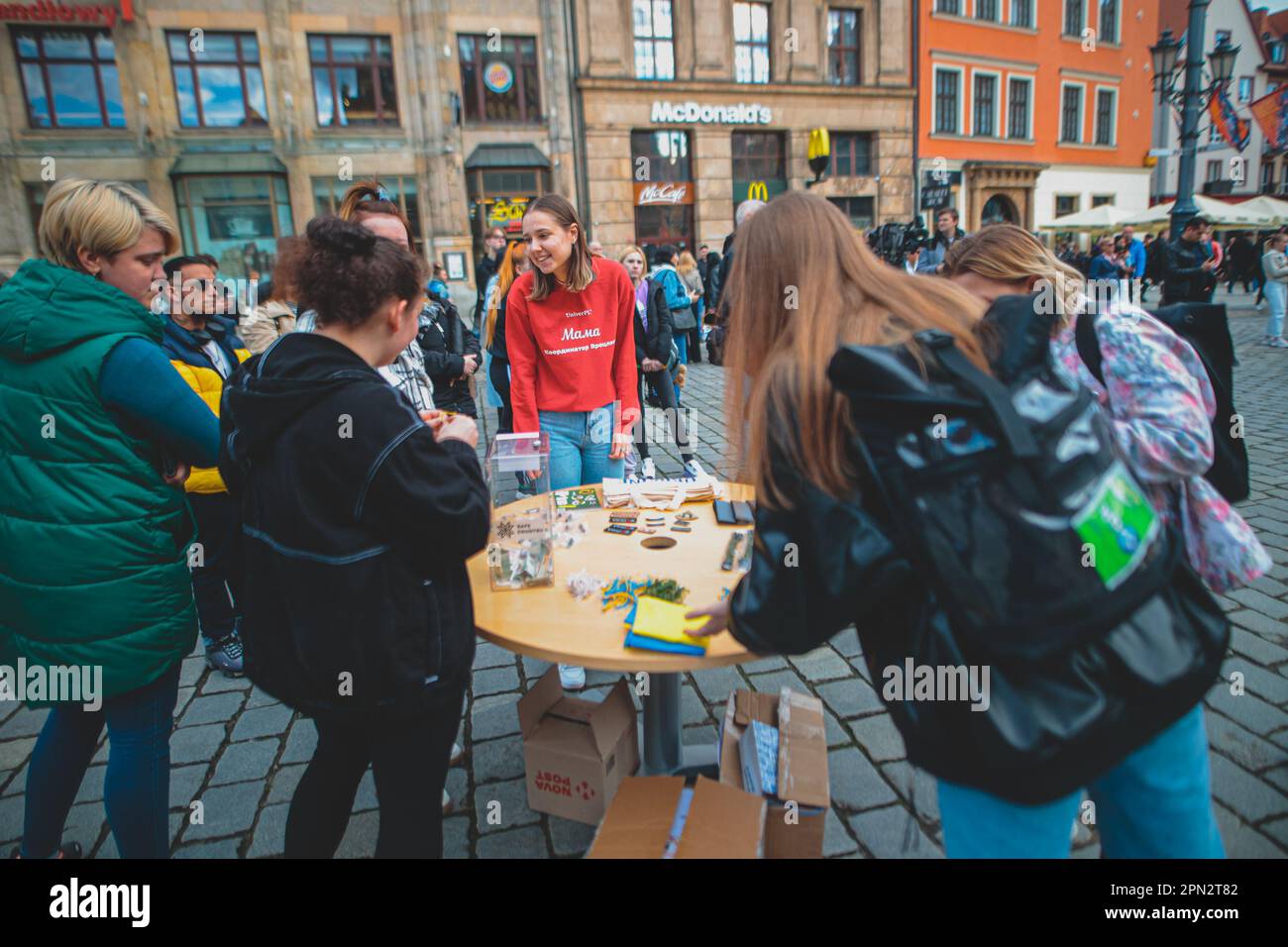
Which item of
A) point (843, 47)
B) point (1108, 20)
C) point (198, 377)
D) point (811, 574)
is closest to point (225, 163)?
point (198, 377)

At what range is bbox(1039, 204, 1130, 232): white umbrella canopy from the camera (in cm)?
2191

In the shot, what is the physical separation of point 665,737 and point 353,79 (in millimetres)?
21414

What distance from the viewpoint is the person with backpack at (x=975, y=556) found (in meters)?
1.21

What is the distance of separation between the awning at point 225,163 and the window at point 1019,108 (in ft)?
79.0

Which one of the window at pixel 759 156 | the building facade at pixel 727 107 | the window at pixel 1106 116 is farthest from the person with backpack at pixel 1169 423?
the window at pixel 1106 116

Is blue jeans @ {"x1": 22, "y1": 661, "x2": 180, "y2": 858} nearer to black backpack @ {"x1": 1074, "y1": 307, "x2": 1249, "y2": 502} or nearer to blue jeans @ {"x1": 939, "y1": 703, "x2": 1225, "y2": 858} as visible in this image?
blue jeans @ {"x1": 939, "y1": 703, "x2": 1225, "y2": 858}

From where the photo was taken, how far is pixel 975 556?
1.21 metres

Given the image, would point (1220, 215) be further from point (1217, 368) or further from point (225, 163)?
point (225, 163)

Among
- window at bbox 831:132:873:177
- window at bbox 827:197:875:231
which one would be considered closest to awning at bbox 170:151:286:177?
window at bbox 831:132:873:177

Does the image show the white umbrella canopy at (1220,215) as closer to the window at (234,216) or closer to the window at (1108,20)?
the window at (1108,20)

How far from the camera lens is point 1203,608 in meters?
1.40

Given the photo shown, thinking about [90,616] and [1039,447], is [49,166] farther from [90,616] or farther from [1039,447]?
[1039,447]

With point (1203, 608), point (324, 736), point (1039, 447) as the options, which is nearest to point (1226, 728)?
point (1203, 608)

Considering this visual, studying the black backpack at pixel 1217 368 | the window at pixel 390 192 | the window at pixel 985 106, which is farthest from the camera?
the window at pixel 985 106
